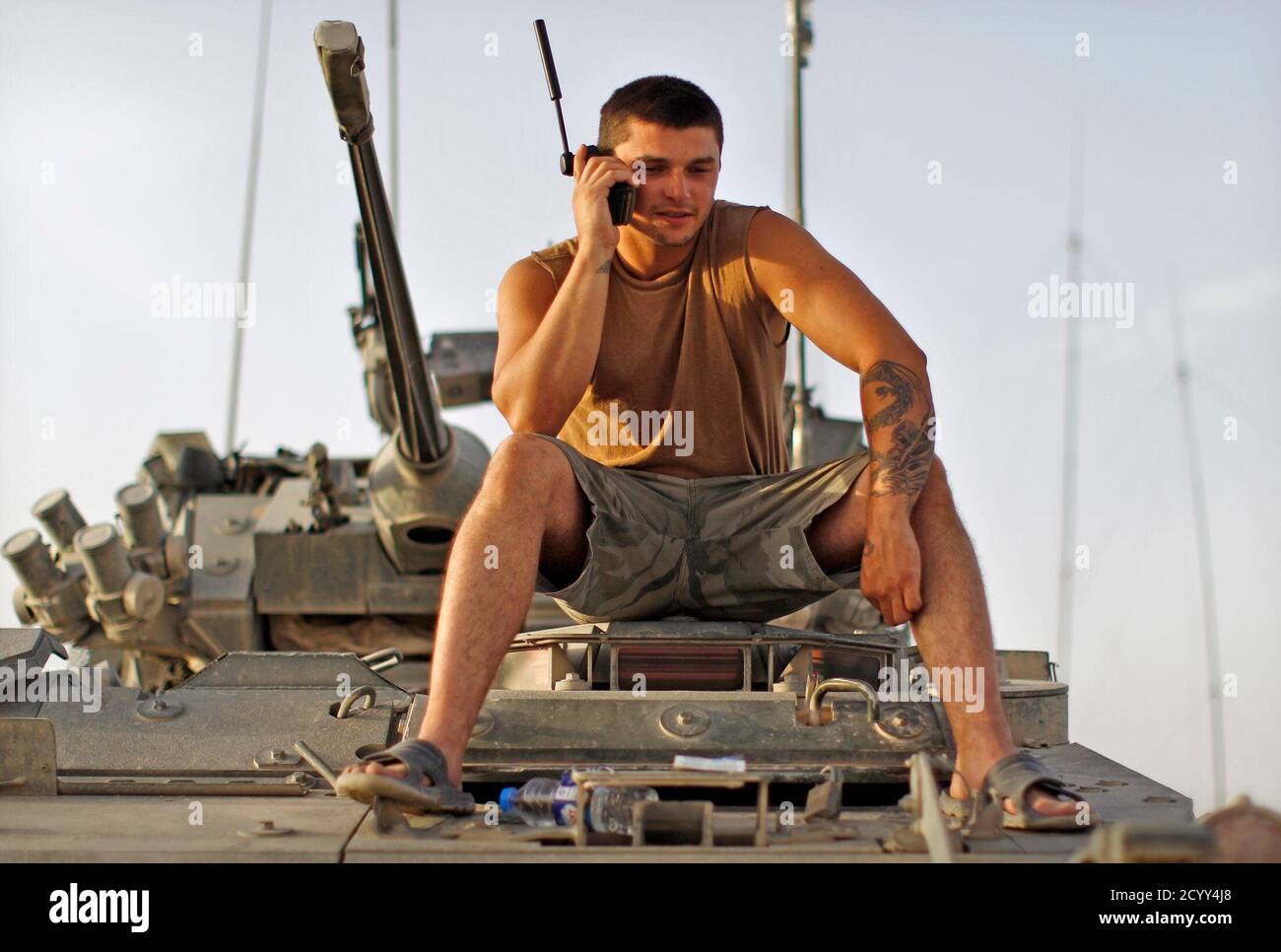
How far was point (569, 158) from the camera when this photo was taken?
5.12 m

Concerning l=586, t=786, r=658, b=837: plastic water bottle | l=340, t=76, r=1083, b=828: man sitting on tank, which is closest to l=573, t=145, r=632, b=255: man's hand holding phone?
l=340, t=76, r=1083, b=828: man sitting on tank

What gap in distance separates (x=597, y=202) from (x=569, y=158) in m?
0.44

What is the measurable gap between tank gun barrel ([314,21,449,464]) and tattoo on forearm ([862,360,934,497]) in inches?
111

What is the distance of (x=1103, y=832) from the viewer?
8.83 ft

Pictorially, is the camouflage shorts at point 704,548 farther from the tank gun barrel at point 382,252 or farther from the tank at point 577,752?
the tank gun barrel at point 382,252

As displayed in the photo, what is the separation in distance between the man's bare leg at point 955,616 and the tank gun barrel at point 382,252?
9.66 ft

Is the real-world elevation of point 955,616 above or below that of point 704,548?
below

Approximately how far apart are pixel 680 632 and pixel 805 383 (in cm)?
591

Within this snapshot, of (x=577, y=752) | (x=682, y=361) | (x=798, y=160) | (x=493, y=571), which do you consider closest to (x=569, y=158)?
(x=682, y=361)

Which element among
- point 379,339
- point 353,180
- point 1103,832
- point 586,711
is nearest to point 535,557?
point 586,711

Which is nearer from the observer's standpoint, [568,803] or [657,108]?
[568,803]

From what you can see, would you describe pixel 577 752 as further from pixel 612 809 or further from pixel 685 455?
pixel 685 455

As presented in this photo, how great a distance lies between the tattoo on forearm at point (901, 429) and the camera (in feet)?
14.3

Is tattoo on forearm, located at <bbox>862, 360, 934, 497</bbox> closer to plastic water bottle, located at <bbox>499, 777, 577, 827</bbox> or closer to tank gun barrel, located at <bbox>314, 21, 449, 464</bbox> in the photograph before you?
plastic water bottle, located at <bbox>499, 777, 577, 827</bbox>
